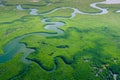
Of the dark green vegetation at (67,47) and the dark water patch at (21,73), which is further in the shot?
the dark green vegetation at (67,47)

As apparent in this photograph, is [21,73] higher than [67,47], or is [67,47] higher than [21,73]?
[67,47]

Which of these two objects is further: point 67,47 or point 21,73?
point 67,47

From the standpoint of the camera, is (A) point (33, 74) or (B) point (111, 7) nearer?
(A) point (33, 74)

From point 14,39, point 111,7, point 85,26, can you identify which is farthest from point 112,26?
point 14,39

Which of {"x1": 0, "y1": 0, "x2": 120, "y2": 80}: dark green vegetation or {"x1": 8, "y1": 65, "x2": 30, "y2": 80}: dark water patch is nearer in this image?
{"x1": 8, "y1": 65, "x2": 30, "y2": 80}: dark water patch

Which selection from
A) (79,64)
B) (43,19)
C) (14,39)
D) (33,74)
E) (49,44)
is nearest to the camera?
(33,74)

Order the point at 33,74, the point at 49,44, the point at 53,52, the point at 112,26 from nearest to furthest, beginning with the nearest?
the point at 33,74 → the point at 53,52 → the point at 49,44 → the point at 112,26

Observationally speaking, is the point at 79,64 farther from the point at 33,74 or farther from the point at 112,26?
the point at 112,26
